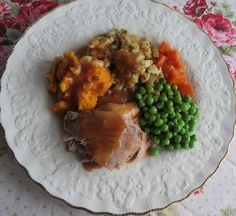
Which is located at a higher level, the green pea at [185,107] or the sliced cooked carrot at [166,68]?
the sliced cooked carrot at [166,68]

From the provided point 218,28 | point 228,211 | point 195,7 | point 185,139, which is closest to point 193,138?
point 185,139

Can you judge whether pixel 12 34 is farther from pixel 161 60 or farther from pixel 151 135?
pixel 151 135

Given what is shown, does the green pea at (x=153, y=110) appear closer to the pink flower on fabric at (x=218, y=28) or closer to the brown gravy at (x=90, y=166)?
the brown gravy at (x=90, y=166)

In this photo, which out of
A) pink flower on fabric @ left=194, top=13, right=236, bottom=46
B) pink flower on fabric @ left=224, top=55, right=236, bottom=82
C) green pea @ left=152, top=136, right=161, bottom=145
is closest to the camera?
green pea @ left=152, top=136, right=161, bottom=145

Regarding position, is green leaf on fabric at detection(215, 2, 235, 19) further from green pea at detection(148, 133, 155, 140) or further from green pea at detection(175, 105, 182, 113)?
green pea at detection(148, 133, 155, 140)

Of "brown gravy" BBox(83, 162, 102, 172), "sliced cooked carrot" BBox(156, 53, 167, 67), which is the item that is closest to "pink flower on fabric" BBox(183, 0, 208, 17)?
"sliced cooked carrot" BBox(156, 53, 167, 67)

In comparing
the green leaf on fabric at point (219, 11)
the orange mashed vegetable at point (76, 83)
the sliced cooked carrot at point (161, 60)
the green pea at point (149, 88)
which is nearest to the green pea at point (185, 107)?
the green pea at point (149, 88)

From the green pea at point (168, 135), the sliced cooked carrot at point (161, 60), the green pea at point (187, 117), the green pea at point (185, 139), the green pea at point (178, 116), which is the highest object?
the sliced cooked carrot at point (161, 60)

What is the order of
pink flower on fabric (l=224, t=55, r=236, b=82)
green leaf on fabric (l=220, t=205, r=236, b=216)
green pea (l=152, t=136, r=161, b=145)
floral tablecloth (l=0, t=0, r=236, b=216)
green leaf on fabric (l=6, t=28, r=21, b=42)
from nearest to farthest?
1. floral tablecloth (l=0, t=0, r=236, b=216)
2. green leaf on fabric (l=220, t=205, r=236, b=216)
3. green pea (l=152, t=136, r=161, b=145)
4. green leaf on fabric (l=6, t=28, r=21, b=42)
5. pink flower on fabric (l=224, t=55, r=236, b=82)
